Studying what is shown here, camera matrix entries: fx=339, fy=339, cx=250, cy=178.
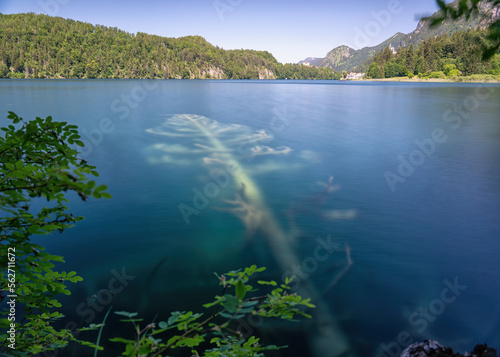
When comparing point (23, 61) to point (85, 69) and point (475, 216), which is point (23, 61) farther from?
point (475, 216)

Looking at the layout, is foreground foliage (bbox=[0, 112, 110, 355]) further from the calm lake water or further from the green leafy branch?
the calm lake water

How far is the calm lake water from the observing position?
7348mm

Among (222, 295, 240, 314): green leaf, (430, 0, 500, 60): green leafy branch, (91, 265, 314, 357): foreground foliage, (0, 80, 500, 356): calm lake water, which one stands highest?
(430, 0, 500, 60): green leafy branch

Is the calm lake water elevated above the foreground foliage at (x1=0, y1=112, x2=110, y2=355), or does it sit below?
below

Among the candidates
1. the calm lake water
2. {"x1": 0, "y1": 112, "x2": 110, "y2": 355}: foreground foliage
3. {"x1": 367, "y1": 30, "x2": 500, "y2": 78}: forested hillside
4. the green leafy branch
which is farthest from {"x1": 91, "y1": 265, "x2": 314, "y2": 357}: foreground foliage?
{"x1": 367, "y1": 30, "x2": 500, "y2": 78}: forested hillside

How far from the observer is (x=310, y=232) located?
434 inches

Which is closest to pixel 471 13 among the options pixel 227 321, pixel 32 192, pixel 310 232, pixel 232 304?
pixel 232 304

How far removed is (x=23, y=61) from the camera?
602 feet

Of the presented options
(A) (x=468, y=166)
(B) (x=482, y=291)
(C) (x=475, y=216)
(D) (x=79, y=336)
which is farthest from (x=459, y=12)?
(A) (x=468, y=166)

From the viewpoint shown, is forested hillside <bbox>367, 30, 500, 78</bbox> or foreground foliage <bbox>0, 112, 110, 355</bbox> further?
forested hillside <bbox>367, 30, 500, 78</bbox>

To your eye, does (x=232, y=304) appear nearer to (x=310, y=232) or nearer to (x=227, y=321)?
(x=227, y=321)

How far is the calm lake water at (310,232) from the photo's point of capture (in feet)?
24.1

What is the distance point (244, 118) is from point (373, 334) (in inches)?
1202

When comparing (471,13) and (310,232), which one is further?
(310,232)
